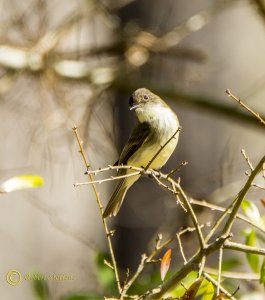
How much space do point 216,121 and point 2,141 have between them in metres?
2.07

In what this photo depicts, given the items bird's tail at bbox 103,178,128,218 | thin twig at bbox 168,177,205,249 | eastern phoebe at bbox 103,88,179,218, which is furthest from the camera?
eastern phoebe at bbox 103,88,179,218

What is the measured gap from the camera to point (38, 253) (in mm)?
6387

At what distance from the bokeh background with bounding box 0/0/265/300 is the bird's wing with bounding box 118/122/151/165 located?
401 mm

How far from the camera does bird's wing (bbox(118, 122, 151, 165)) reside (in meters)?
4.07

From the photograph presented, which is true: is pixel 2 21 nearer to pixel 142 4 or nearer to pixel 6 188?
pixel 142 4

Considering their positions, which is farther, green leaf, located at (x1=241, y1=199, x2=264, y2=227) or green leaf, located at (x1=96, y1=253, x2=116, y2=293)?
green leaf, located at (x1=96, y1=253, x2=116, y2=293)

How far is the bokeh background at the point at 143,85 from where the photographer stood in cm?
486

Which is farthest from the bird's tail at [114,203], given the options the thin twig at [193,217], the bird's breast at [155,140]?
the thin twig at [193,217]

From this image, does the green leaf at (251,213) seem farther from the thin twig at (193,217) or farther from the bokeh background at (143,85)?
the bokeh background at (143,85)

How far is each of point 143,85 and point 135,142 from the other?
96cm

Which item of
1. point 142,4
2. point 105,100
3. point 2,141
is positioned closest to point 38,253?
point 2,141

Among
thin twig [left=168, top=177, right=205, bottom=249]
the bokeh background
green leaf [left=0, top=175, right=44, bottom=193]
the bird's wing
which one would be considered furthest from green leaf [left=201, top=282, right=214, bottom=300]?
the bokeh background

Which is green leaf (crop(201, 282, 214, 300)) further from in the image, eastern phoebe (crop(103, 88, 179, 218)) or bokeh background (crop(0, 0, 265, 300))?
bokeh background (crop(0, 0, 265, 300))

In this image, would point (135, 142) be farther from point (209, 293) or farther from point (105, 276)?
point (209, 293)
